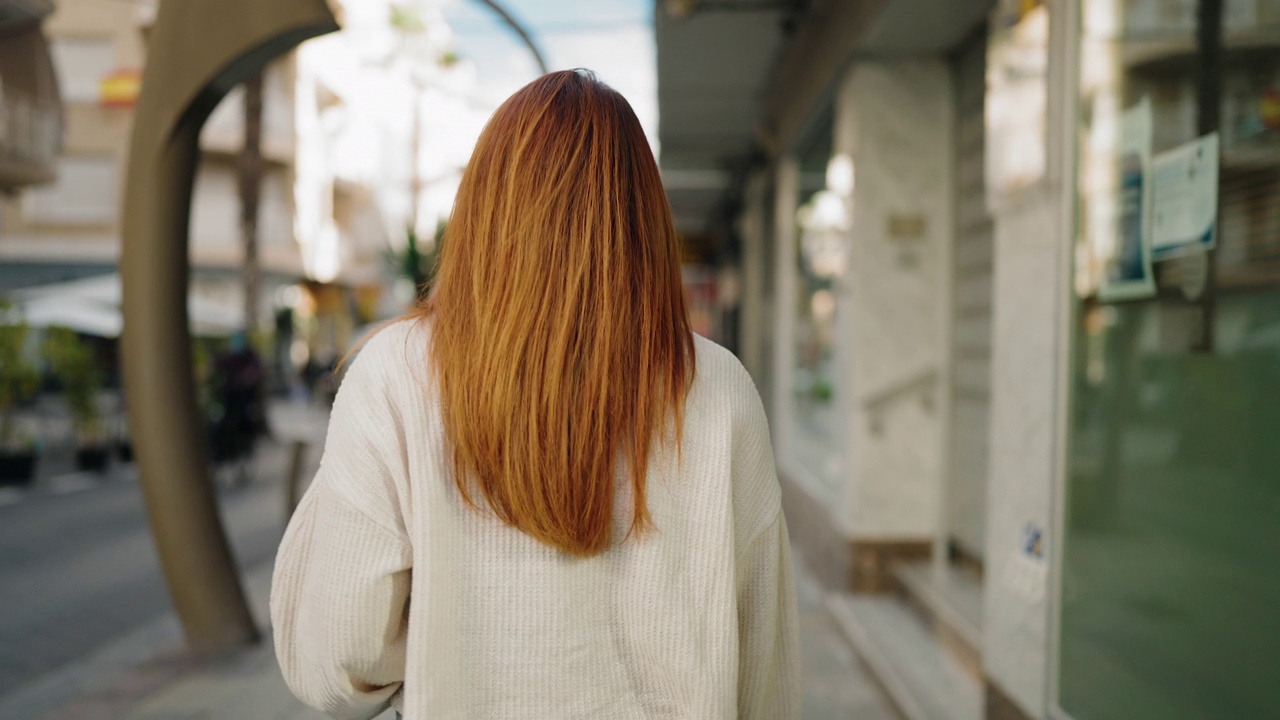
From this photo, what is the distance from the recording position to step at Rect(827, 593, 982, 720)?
413 cm

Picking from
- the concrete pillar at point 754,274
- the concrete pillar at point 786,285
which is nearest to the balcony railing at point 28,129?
the concrete pillar at point 754,274

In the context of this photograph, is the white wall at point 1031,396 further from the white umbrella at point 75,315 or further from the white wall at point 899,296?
the white umbrella at point 75,315

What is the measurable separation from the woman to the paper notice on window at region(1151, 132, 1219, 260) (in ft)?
4.73

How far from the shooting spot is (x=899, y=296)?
6008 mm

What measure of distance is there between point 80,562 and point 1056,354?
7.55 meters

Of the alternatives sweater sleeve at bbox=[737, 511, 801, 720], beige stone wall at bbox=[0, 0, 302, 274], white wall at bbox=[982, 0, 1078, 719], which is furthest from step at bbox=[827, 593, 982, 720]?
beige stone wall at bbox=[0, 0, 302, 274]

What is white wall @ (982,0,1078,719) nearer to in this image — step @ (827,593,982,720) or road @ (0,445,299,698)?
step @ (827,593,982,720)

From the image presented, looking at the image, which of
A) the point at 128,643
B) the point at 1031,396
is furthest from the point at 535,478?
the point at 128,643

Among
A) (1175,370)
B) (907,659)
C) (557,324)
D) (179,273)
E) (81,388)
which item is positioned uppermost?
(179,273)

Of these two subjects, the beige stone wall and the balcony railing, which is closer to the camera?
the balcony railing

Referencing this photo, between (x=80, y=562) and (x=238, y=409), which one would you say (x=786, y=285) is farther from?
(x=238, y=409)

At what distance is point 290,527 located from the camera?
1.40 meters

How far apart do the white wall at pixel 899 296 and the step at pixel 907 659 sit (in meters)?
0.51

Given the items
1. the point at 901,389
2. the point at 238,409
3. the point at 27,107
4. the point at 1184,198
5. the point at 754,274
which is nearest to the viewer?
the point at 1184,198
